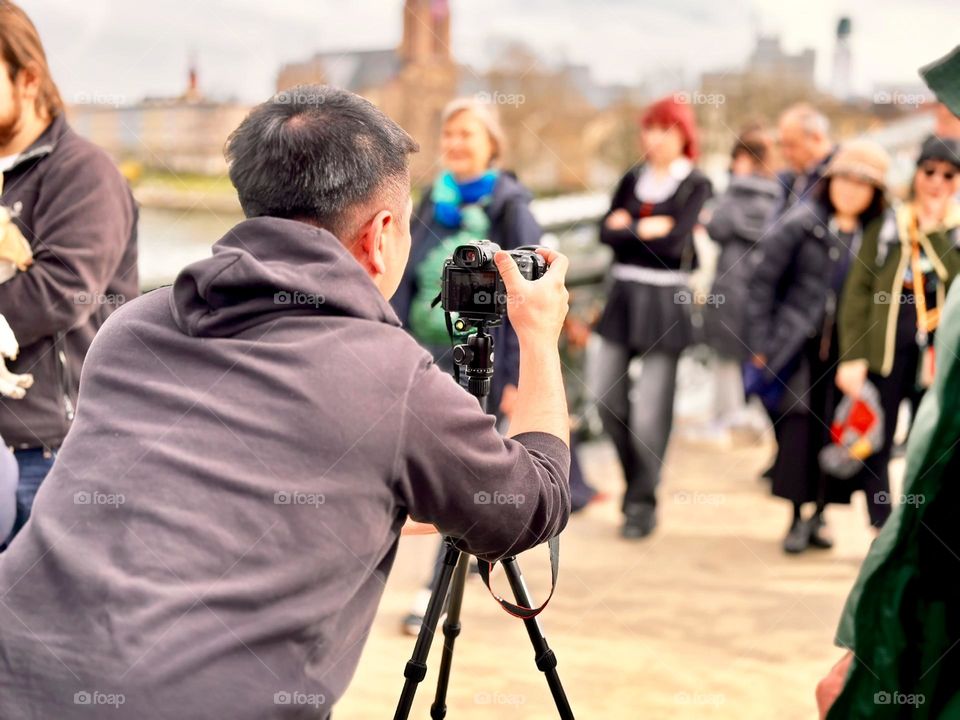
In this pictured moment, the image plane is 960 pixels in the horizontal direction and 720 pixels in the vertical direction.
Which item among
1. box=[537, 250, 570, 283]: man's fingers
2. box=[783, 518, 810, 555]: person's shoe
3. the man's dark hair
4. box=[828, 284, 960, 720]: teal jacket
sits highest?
the man's dark hair

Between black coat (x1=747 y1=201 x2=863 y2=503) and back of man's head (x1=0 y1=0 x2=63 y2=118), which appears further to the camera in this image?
black coat (x1=747 y1=201 x2=863 y2=503)

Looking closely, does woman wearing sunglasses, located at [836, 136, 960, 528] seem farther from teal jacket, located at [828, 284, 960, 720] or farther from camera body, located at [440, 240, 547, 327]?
teal jacket, located at [828, 284, 960, 720]

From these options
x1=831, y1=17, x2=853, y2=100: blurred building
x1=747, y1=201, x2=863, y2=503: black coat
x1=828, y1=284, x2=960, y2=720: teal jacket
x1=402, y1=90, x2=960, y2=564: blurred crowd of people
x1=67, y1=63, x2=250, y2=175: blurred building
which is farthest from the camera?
x1=831, y1=17, x2=853, y2=100: blurred building

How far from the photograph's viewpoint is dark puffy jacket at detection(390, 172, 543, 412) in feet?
14.1

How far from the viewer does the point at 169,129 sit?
5.91 meters

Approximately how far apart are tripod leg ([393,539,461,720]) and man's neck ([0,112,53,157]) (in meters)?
1.48

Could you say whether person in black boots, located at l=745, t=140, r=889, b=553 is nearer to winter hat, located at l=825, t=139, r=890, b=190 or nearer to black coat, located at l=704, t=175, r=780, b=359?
winter hat, located at l=825, t=139, r=890, b=190

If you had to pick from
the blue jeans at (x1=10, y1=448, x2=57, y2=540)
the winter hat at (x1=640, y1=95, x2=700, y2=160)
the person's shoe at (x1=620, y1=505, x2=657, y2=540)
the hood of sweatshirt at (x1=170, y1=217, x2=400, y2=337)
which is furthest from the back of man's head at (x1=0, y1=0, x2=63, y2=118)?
the person's shoe at (x1=620, y1=505, x2=657, y2=540)

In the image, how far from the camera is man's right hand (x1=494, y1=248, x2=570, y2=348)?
196 centimetres

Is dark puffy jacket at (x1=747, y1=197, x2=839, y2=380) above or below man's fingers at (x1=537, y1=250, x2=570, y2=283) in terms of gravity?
below

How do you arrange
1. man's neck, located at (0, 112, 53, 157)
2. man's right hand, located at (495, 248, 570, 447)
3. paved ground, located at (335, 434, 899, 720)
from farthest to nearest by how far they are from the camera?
paved ground, located at (335, 434, 899, 720)
man's neck, located at (0, 112, 53, 157)
man's right hand, located at (495, 248, 570, 447)

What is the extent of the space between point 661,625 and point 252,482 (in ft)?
9.57

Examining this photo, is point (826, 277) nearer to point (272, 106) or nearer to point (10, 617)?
point (272, 106)

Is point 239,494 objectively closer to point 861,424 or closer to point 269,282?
point 269,282
